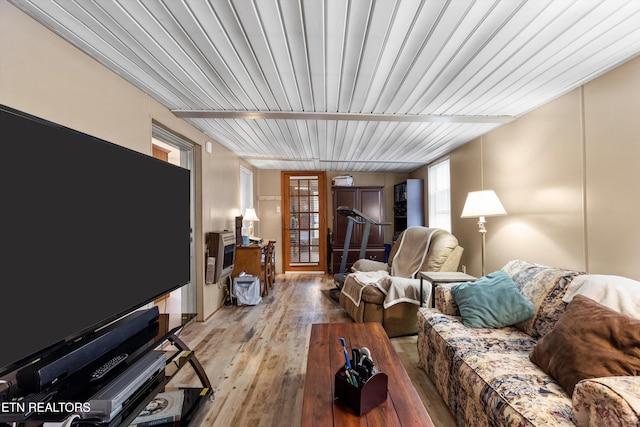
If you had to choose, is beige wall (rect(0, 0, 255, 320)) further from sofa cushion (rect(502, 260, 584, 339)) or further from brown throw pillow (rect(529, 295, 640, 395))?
sofa cushion (rect(502, 260, 584, 339))

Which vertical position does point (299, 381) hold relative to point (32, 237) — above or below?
below

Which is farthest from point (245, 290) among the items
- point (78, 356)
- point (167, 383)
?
point (78, 356)

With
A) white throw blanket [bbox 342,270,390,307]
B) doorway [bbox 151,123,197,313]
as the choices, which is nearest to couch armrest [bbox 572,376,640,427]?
white throw blanket [bbox 342,270,390,307]

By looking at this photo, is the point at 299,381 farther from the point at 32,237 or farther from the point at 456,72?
the point at 456,72

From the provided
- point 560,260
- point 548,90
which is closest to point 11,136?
point 548,90

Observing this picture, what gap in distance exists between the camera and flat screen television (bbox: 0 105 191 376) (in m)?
0.78

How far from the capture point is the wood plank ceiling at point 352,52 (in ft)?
4.10

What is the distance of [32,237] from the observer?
0.82 m

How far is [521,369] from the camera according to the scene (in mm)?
1295

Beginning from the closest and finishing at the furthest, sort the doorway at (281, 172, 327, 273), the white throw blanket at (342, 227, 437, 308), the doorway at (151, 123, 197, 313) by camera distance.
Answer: the doorway at (151, 123, 197, 313) → the white throw blanket at (342, 227, 437, 308) → the doorway at (281, 172, 327, 273)

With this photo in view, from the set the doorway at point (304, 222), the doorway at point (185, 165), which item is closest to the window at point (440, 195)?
the doorway at point (304, 222)

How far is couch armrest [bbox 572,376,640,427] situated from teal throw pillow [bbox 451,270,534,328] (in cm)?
85

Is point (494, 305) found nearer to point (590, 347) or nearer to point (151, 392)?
point (590, 347)

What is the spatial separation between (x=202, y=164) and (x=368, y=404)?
2.94m
